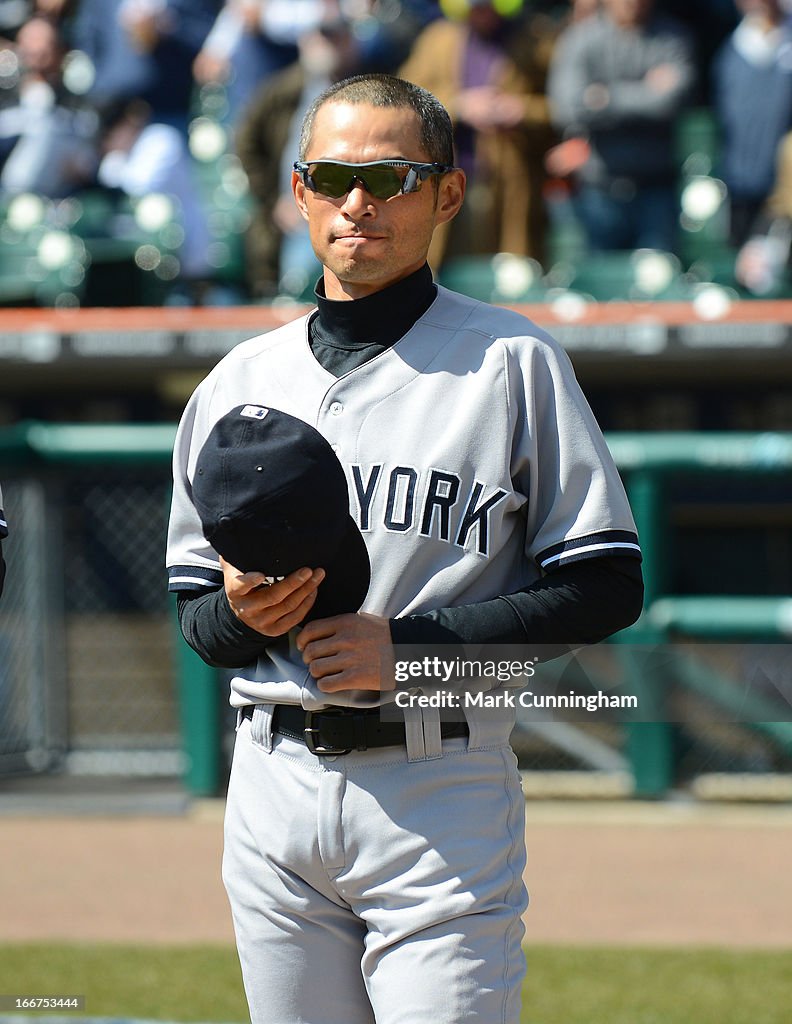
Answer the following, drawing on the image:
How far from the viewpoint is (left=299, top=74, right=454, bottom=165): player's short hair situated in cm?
184

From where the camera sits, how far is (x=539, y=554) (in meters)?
1.84

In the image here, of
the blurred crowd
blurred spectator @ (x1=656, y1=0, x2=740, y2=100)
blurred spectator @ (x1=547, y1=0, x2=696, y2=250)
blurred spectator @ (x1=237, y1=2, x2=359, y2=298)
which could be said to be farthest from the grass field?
blurred spectator @ (x1=656, y1=0, x2=740, y2=100)

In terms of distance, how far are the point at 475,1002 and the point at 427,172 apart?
3.21ft

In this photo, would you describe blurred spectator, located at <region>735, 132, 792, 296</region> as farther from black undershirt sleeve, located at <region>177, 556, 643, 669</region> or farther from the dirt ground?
black undershirt sleeve, located at <region>177, 556, 643, 669</region>

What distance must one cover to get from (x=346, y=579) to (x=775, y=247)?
20.9 feet

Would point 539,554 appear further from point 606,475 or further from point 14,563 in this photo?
point 14,563

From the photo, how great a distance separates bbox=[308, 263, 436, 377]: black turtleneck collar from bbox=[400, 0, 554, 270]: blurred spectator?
6.01m

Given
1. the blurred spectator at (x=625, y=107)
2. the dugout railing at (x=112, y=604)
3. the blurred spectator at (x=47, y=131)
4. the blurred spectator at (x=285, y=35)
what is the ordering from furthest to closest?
1. the blurred spectator at (x=47, y=131)
2. the blurred spectator at (x=285, y=35)
3. the blurred spectator at (x=625, y=107)
4. the dugout railing at (x=112, y=604)

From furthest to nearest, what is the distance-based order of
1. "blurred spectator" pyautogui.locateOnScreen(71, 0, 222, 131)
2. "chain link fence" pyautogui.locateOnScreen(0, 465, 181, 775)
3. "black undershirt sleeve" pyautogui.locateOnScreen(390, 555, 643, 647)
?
"blurred spectator" pyautogui.locateOnScreen(71, 0, 222, 131)
"chain link fence" pyautogui.locateOnScreen(0, 465, 181, 775)
"black undershirt sleeve" pyautogui.locateOnScreen(390, 555, 643, 647)

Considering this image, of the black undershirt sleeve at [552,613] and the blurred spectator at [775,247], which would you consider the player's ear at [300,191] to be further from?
the blurred spectator at [775,247]

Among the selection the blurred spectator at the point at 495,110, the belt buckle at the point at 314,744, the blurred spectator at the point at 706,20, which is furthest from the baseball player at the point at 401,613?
the blurred spectator at the point at 706,20

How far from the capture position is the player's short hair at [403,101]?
1839 millimetres

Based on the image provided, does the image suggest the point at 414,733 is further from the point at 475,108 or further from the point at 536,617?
the point at 475,108

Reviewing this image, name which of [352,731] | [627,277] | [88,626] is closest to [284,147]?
[627,277]
